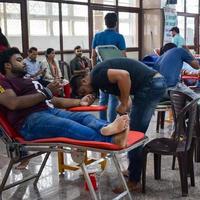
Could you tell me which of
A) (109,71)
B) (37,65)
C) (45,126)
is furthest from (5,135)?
(37,65)

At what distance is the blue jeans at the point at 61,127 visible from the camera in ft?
7.22

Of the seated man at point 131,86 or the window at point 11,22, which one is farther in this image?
the window at point 11,22

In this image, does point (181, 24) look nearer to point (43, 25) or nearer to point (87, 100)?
point (43, 25)

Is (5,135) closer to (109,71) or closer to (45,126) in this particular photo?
(45,126)

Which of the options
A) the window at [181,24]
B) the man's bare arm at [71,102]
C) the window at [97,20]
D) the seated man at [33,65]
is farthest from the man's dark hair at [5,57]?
the window at [181,24]

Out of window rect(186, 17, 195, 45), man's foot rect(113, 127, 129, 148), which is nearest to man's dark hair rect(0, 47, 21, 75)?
man's foot rect(113, 127, 129, 148)

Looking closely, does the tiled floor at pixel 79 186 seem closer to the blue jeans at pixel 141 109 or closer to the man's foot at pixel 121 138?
the blue jeans at pixel 141 109

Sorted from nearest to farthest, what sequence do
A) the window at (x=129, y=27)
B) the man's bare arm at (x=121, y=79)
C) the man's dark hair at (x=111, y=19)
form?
the man's bare arm at (x=121, y=79)
the man's dark hair at (x=111, y=19)
the window at (x=129, y=27)

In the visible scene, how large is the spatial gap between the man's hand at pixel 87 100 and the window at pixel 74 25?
17.2ft

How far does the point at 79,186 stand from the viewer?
2.79m

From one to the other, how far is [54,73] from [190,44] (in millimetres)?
6688

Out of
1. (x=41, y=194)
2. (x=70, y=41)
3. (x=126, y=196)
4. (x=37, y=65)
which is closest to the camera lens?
(x=126, y=196)

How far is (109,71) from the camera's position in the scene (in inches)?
92.3

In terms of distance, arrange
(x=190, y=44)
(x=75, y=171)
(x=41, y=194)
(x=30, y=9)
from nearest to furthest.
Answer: (x=41, y=194)
(x=75, y=171)
(x=30, y=9)
(x=190, y=44)
